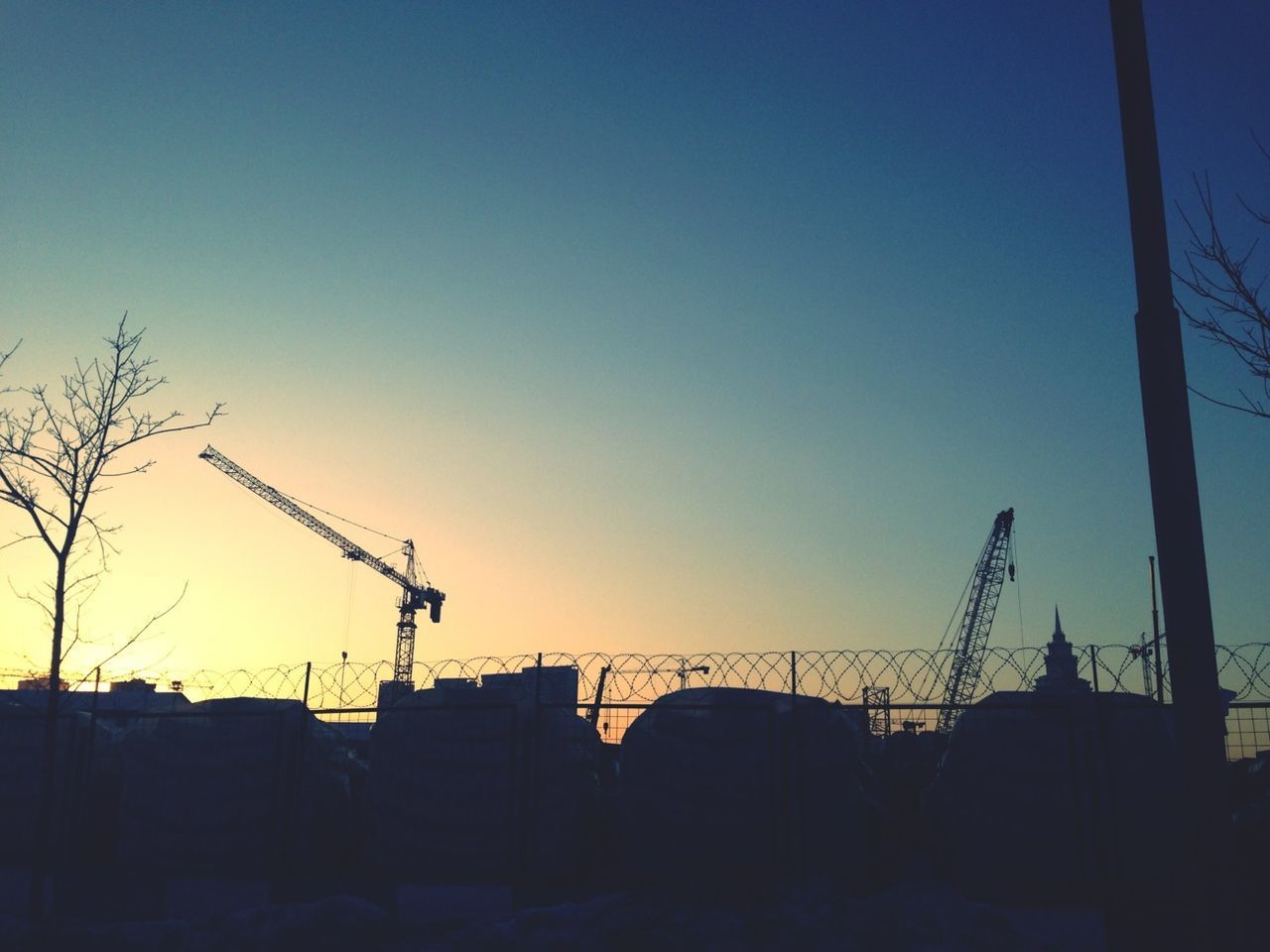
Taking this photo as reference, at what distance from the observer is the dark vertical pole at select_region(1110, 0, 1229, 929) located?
513 cm

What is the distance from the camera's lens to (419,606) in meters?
133

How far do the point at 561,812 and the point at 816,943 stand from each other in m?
5.05

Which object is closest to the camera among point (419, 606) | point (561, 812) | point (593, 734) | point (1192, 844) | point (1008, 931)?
point (1192, 844)

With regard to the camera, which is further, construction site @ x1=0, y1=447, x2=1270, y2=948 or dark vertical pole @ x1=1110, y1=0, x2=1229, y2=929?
construction site @ x1=0, y1=447, x2=1270, y2=948

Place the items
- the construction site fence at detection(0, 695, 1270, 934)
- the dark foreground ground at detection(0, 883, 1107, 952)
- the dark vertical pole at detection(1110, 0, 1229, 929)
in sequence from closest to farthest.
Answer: the dark vertical pole at detection(1110, 0, 1229, 929) → the dark foreground ground at detection(0, 883, 1107, 952) → the construction site fence at detection(0, 695, 1270, 934)

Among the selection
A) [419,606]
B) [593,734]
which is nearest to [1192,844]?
[593,734]

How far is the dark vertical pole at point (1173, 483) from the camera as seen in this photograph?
16.8ft

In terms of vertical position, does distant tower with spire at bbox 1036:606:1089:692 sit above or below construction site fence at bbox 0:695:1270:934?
above

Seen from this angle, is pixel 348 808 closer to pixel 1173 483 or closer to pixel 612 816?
pixel 612 816

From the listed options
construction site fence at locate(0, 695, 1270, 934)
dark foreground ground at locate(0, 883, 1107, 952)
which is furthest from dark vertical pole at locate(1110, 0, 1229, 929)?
construction site fence at locate(0, 695, 1270, 934)

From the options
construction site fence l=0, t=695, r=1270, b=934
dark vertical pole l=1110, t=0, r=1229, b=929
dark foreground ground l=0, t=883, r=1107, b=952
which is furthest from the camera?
construction site fence l=0, t=695, r=1270, b=934

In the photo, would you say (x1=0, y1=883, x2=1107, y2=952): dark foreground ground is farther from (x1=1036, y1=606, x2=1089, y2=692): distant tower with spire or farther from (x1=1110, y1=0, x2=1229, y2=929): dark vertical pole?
(x1=1110, y1=0, x2=1229, y2=929): dark vertical pole

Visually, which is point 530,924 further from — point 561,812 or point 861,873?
point 861,873

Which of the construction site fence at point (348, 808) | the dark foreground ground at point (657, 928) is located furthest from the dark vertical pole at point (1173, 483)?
the construction site fence at point (348, 808)
